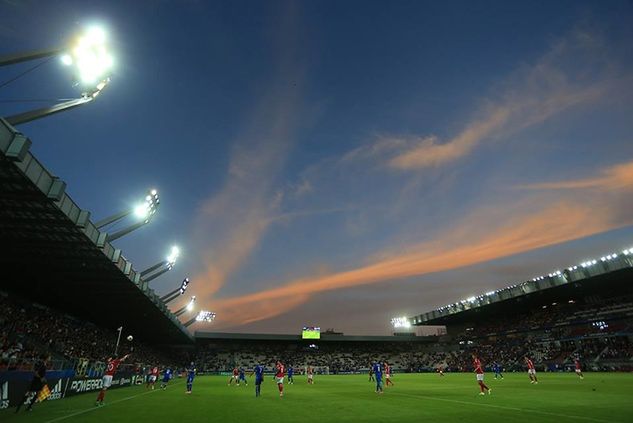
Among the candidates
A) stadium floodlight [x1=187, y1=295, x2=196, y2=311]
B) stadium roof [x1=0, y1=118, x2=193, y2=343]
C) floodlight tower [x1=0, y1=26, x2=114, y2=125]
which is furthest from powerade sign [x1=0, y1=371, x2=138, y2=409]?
stadium floodlight [x1=187, y1=295, x2=196, y2=311]

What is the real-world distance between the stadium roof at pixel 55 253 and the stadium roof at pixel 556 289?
66.4 m

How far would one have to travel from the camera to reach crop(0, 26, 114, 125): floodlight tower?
22016 mm

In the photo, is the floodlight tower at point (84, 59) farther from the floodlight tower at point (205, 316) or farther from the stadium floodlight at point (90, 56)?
the floodlight tower at point (205, 316)

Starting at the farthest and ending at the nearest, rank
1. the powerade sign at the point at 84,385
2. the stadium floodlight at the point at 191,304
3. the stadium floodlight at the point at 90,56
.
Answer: the stadium floodlight at the point at 191,304, the powerade sign at the point at 84,385, the stadium floodlight at the point at 90,56

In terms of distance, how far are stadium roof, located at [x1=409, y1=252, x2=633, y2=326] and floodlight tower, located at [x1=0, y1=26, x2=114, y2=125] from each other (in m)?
68.9

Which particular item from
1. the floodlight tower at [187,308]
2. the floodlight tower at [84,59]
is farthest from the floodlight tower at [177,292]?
the floodlight tower at [84,59]

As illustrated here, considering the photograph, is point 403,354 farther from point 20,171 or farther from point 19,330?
point 20,171

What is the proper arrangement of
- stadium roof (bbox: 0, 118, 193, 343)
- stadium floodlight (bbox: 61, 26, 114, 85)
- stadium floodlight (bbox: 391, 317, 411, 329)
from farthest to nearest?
stadium floodlight (bbox: 391, 317, 411, 329)
stadium floodlight (bbox: 61, 26, 114, 85)
stadium roof (bbox: 0, 118, 193, 343)

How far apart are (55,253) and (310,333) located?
2802 inches

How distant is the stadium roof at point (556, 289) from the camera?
55938 millimetres

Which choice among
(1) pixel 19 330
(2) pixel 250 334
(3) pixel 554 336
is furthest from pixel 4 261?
(3) pixel 554 336

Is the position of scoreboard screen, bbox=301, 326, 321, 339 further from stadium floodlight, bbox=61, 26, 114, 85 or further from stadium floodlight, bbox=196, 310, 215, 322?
stadium floodlight, bbox=61, 26, 114, 85

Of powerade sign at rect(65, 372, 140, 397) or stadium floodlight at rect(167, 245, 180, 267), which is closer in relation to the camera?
powerade sign at rect(65, 372, 140, 397)

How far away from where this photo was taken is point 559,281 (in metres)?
63.8
